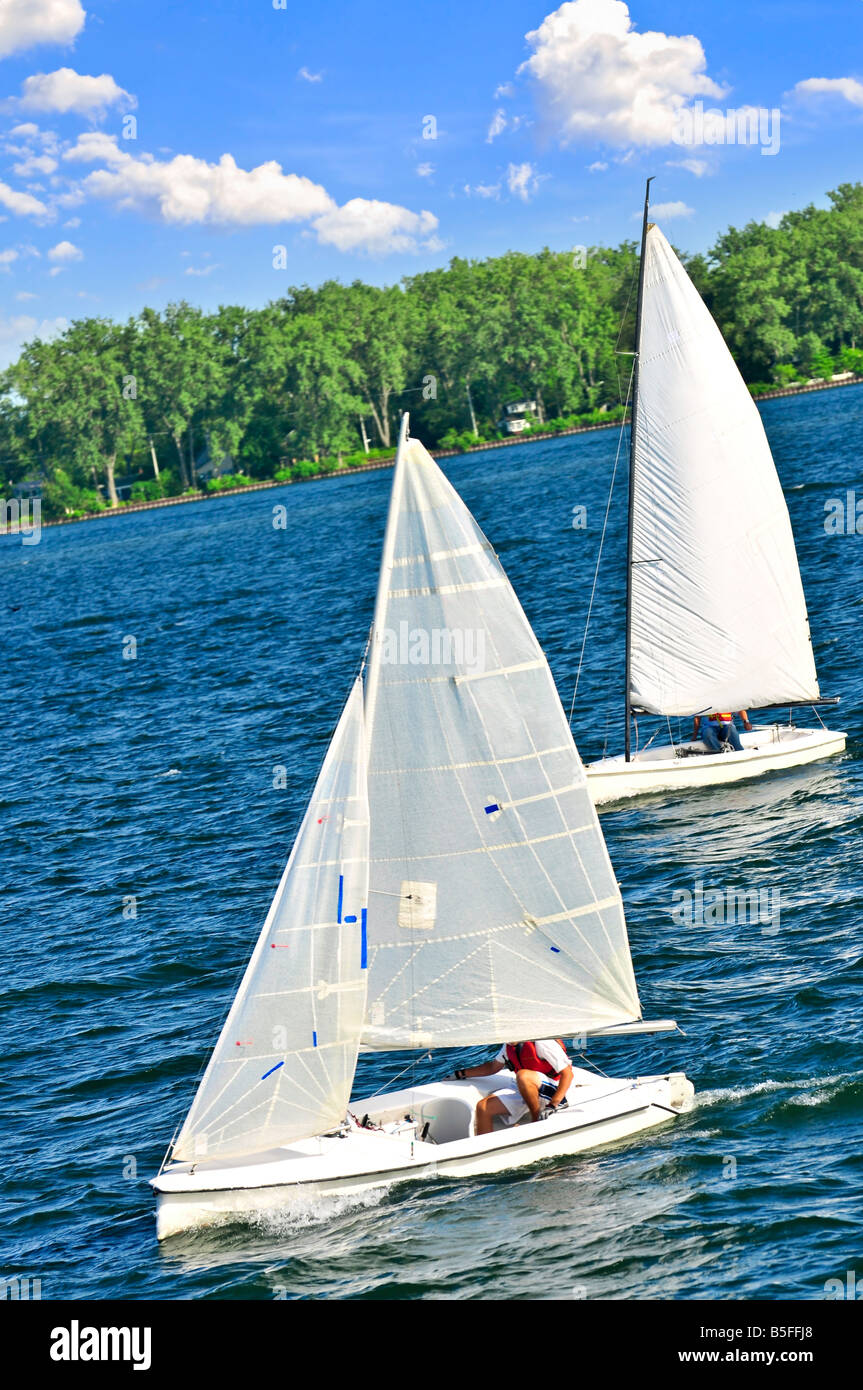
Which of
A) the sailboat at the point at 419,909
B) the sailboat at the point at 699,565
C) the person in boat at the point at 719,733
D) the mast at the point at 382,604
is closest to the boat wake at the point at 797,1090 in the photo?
the sailboat at the point at 419,909

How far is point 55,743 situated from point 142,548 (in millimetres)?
88379

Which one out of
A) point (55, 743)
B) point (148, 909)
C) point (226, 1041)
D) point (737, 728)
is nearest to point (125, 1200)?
point (226, 1041)

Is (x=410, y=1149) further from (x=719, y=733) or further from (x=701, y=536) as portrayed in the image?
(x=701, y=536)

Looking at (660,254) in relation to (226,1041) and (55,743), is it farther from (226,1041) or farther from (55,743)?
(55,743)

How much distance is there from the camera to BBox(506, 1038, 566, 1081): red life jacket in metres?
17.9

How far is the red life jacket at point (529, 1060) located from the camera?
17.9m

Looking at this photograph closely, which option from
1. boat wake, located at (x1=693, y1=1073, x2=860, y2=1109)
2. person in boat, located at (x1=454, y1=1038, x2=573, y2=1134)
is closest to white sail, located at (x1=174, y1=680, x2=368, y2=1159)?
person in boat, located at (x1=454, y1=1038, x2=573, y2=1134)

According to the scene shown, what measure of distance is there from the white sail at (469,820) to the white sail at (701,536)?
15287 mm

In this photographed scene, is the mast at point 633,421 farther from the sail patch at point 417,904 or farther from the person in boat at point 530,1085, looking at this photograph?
the sail patch at point 417,904

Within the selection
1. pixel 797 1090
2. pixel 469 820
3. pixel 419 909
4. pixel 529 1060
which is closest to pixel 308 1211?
pixel 529 1060

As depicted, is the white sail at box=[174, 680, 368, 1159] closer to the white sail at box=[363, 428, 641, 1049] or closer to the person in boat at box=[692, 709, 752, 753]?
the white sail at box=[363, 428, 641, 1049]
